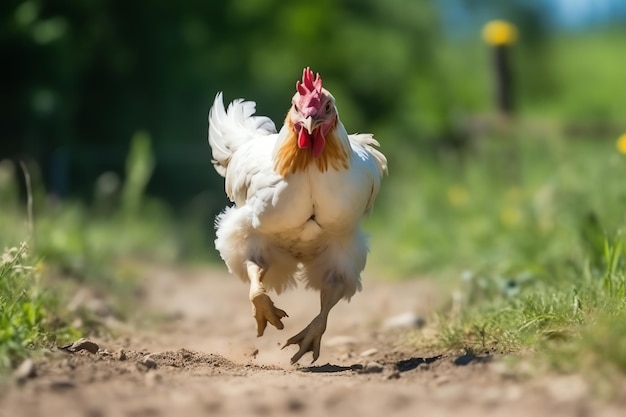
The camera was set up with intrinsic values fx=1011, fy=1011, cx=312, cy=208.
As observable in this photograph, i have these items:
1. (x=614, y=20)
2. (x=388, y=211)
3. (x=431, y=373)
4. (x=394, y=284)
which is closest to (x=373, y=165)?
(x=431, y=373)

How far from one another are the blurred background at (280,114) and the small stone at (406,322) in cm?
122

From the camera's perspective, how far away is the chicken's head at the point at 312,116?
5459mm

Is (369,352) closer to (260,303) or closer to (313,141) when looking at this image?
(260,303)

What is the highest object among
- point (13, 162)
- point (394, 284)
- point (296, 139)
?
point (13, 162)

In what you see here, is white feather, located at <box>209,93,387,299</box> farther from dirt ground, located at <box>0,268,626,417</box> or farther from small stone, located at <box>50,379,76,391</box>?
small stone, located at <box>50,379,76,391</box>

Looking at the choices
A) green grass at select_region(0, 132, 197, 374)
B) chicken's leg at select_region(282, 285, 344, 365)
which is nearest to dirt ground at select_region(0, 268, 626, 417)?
chicken's leg at select_region(282, 285, 344, 365)

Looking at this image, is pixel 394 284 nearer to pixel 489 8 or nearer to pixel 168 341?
pixel 168 341

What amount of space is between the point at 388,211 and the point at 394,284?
3.25 metres

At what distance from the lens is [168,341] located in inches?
264

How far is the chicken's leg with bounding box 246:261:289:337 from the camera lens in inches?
223

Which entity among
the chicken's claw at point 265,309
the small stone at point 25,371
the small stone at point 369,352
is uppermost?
the small stone at point 25,371

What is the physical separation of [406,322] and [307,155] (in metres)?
1.92

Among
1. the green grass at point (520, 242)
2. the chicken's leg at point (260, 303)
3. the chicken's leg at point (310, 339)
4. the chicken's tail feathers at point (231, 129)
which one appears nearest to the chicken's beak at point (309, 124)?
the chicken's leg at point (260, 303)

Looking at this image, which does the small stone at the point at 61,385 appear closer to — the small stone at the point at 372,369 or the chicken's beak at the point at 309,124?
the small stone at the point at 372,369
